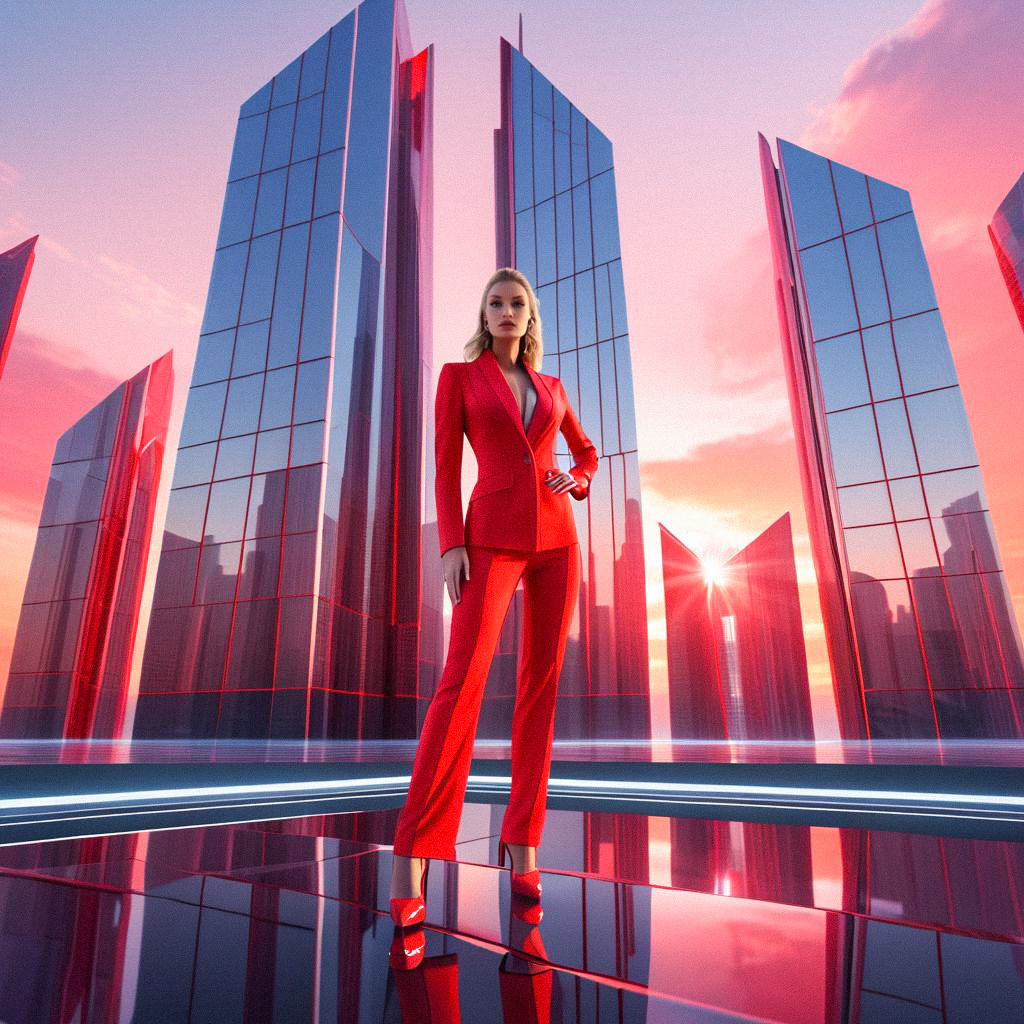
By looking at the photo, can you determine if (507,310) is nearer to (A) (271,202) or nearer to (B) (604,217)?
(B) (604,217)

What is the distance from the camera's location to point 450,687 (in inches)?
50.5

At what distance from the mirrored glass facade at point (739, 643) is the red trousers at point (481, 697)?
7815 mm

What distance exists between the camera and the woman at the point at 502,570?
1265 millimetres

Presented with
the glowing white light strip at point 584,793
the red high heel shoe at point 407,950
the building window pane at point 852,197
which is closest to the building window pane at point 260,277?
the glowing white light strip at point 584,793

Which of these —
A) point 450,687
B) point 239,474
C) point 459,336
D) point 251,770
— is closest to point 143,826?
point 251,770

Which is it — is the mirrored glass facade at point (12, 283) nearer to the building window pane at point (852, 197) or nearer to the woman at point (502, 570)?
the woman at point (502, 570)

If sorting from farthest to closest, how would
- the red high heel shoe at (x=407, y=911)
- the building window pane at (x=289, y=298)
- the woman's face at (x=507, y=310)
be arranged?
1. the building window pane at (x=289, y=298)
2. the woman's face at (x=507, y=310)
3. the red high heel shoe at (x=407, y=911)

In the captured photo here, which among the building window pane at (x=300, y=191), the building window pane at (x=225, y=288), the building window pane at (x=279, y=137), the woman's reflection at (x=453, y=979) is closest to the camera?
the woman's reflection at (x=453, y=979)

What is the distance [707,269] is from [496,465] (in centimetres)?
1183

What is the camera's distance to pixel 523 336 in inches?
65.7

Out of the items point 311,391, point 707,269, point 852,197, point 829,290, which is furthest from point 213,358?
point 852,197

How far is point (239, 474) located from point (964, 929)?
9873 mm

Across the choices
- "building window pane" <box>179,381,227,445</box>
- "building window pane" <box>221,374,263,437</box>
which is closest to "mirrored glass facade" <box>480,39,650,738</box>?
"building window pane" <box>221,374,263,437</box>

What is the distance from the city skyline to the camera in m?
8.87
